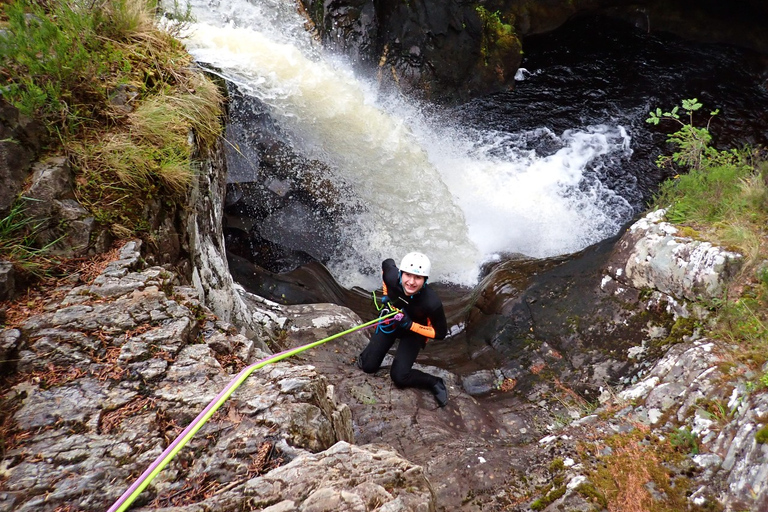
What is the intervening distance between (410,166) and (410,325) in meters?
3.75

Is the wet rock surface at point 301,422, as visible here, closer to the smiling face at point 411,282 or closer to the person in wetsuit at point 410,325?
the person in wetsuit at point 410,325

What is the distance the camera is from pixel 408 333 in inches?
204

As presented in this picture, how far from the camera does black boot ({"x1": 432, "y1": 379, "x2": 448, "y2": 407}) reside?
4.85 meters

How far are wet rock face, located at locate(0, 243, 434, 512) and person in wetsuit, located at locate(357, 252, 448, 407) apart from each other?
6.51 ft

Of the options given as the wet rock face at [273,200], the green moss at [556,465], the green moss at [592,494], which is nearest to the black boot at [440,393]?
the green moss at [556,465]

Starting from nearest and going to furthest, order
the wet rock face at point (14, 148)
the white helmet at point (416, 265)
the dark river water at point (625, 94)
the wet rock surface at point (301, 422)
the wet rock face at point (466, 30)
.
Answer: the wet rock surface at point (301, 422) < the wet rock face at point (14, 148) < the white helmet at point (416, 265) < the wet rock face at point (466, 30) < the dark river water at point (625, 94)

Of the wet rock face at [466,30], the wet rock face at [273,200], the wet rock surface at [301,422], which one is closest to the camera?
the wet rock surface at [301,422]

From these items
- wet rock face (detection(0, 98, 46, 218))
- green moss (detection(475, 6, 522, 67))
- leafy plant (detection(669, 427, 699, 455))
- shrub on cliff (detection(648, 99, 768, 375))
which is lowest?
leafy plant (detection(669, 427, 699, 455))

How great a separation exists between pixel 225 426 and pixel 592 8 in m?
13.2

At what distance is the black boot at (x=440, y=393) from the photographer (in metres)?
4.85

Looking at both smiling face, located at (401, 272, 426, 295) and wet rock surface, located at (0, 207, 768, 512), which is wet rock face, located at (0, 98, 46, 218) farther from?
smiling face, located at (401, 272, 426, 295)

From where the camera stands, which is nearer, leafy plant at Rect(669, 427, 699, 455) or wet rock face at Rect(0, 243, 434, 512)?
wet rock face at Rect(0, 243, 434, 512)

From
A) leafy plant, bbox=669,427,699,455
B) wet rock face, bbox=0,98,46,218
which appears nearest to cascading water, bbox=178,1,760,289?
wet rock face, bbox=0,98,46,218

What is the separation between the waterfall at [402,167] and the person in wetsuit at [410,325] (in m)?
2.67
